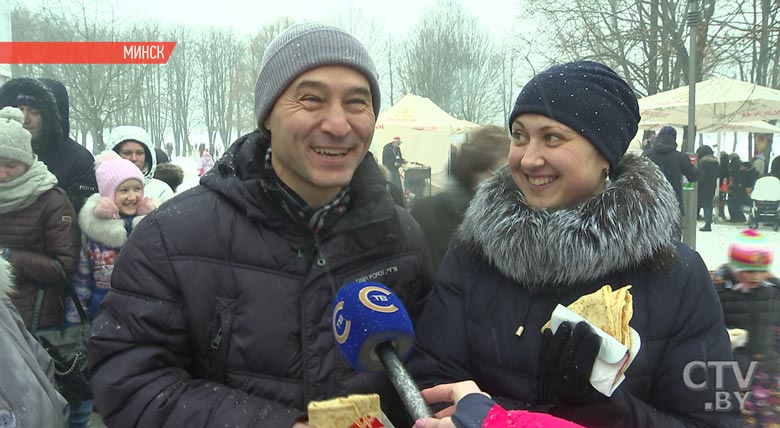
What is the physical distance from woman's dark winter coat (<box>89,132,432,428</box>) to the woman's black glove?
53 cm

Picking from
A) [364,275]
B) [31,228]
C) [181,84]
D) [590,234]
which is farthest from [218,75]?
[590,234]

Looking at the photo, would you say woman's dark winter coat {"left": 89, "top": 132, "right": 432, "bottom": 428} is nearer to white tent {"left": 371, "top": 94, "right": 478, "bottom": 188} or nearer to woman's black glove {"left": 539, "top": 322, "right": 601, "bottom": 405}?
woman's black glove {"left": 539, "top": 322, "right": 601, "bottom": 405}

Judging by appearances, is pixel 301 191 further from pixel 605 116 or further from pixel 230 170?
pixel 605 116

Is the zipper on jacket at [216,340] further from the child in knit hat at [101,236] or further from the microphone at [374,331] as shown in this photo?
the child in knit hat at [101,236]

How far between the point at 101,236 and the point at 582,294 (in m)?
2.91

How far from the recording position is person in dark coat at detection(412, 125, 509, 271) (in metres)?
3.37

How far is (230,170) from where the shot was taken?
5.49 ft

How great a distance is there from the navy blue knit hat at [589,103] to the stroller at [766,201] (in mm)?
12718

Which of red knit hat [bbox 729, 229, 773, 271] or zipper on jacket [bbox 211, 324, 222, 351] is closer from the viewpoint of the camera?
zipper on jacket [bbox 211, 324, 222, 351]

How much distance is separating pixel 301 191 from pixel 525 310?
2.30 ft

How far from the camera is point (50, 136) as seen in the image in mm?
3699

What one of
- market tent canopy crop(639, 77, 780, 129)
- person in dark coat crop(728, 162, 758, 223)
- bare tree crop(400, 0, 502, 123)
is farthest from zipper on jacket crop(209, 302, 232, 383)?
person in dark coat crop(728, 162, 758, 223)

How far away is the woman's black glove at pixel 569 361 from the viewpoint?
1.17 m

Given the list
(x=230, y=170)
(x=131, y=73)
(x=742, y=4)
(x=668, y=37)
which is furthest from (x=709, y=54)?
(x=230, y=170)
